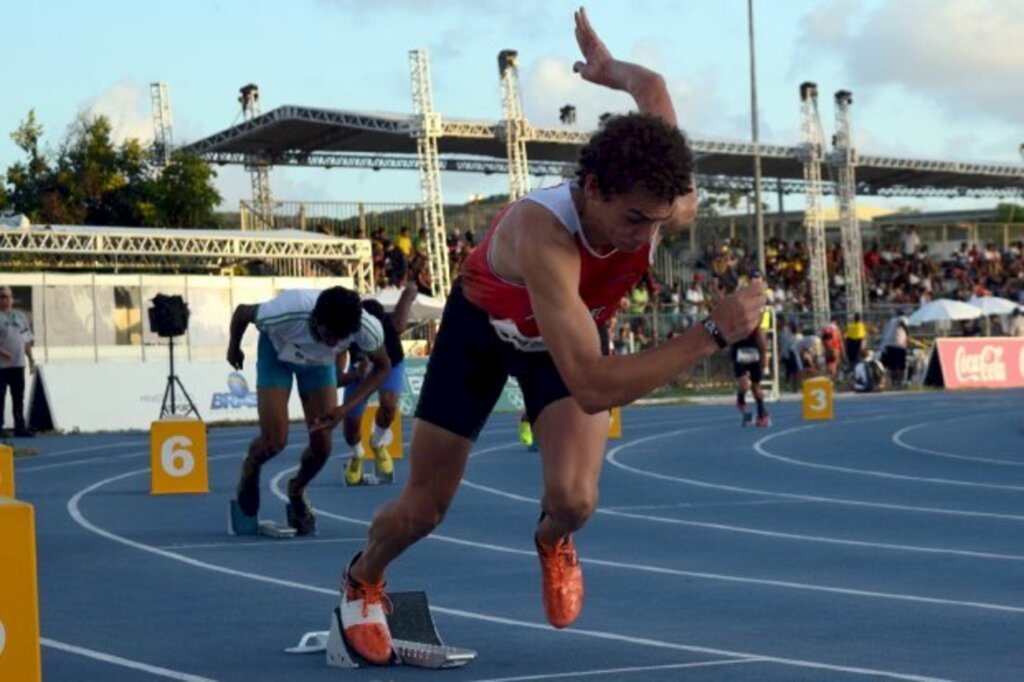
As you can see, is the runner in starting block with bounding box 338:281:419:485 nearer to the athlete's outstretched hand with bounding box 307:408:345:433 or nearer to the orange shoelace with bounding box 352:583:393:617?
the athlete's outstretched hand with bounding box 307:408:345:433

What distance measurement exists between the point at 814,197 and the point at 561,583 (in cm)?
4309

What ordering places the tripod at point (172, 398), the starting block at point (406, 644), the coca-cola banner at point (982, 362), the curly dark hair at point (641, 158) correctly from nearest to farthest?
the curly dark hair at point (641, 158) < the starting block at point (406, 644) < the tripod at point (172, 398) < the coca-cola banner at point (982, 362)

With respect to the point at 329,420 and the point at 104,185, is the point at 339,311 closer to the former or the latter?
the point at 329,420

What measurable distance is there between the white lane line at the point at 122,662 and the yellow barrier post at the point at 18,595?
5.72 ft

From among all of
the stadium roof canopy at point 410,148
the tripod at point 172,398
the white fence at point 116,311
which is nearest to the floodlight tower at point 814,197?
the stadium roof canopy at point 410,148

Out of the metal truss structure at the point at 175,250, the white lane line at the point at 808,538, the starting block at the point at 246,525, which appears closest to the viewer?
the white lane line at the point at 808,538

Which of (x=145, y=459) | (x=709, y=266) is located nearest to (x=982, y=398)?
(x=709, y=266)

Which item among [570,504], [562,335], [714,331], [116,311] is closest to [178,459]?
[570,504]

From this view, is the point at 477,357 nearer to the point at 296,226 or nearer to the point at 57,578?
the point at 57,578

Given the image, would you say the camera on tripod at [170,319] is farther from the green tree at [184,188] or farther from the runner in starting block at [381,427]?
the green tree at [184,188]

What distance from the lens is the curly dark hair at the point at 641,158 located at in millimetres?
5680

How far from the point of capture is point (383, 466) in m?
18.0

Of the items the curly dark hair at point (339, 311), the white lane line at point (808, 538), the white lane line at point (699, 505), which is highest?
the curly dark hair at point (339, 311)

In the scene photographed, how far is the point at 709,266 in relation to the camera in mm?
49188
